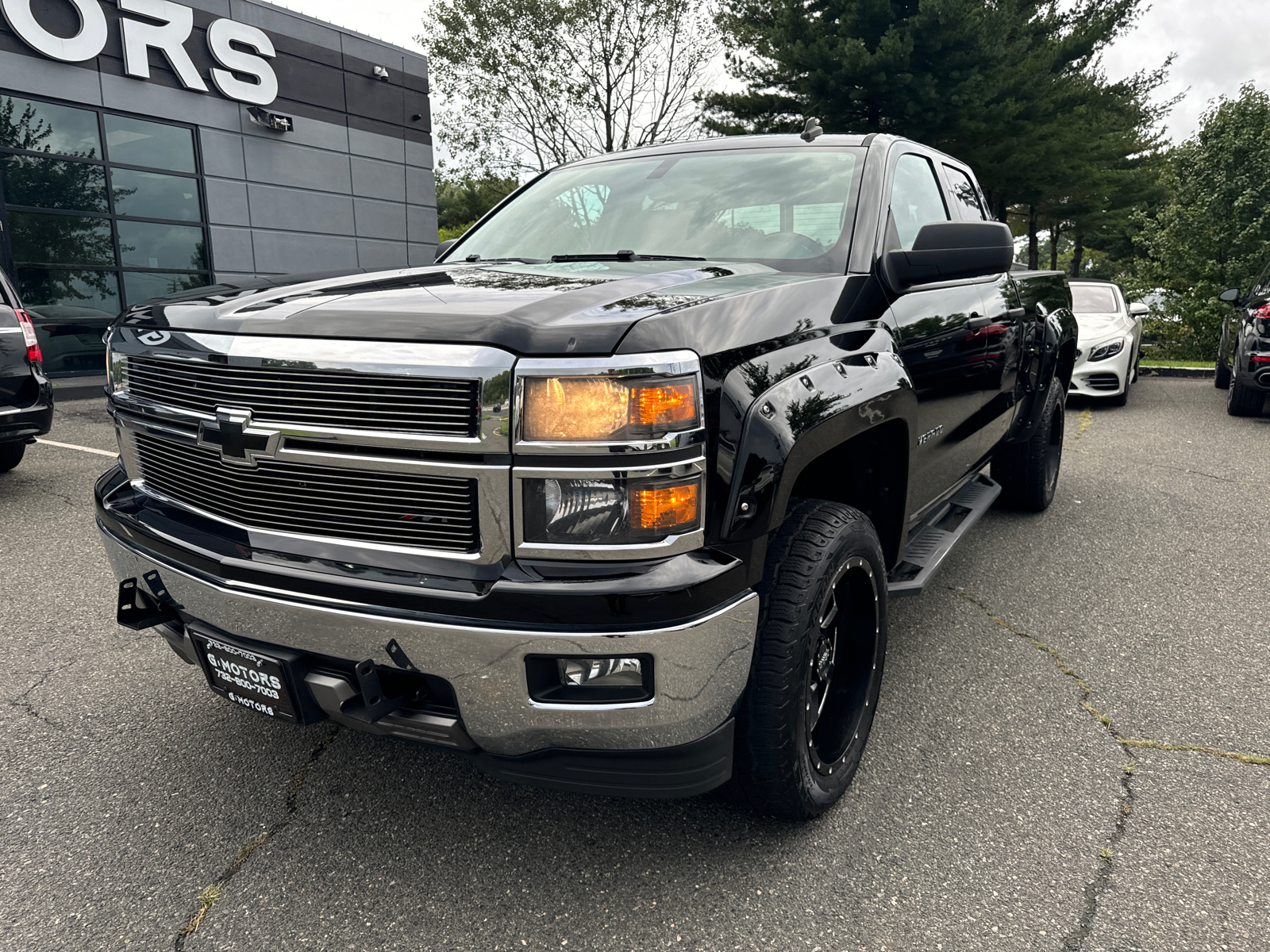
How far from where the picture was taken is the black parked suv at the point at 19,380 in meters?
5.38

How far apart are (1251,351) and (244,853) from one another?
920 cm

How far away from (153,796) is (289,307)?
1.47m

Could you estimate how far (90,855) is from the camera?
2.19 meters

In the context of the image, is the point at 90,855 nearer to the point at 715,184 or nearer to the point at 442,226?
the point at 715,184

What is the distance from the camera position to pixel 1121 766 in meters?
2.57

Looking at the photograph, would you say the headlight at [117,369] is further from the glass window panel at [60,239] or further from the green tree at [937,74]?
the green tree at [937,74]

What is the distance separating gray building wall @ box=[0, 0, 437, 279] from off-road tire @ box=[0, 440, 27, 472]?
8383mm

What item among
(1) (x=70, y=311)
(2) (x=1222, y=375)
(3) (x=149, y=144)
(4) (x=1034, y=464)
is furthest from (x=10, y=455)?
(2) (x=1222, y=375)

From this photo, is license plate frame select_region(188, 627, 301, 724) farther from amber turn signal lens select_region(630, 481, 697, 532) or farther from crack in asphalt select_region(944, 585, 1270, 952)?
crack in asphalt select_region(944, 585, 1270, 952)

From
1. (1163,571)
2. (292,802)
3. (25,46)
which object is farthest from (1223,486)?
(25,46)

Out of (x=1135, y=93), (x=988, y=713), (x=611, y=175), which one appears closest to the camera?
(x=988, y=713)

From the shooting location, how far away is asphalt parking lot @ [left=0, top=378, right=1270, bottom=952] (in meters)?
1.95

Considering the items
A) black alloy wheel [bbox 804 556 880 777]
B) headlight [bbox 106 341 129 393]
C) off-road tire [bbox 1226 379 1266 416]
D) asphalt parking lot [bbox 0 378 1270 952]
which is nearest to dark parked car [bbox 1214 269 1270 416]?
off-road tire [bbox 1226 379 1266 416]

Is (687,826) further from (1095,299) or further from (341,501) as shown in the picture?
(1095,299)
